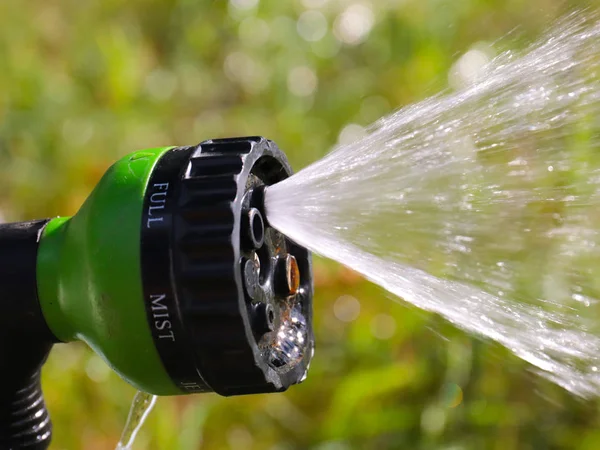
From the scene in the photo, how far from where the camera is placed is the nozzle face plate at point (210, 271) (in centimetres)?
78

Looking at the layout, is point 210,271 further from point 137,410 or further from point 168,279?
point 137,410

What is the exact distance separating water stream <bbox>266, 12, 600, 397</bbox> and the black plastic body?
11.4 inches

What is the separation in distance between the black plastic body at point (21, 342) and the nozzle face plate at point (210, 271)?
167 mm

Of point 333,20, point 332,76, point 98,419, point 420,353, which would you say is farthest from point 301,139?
point 98,419

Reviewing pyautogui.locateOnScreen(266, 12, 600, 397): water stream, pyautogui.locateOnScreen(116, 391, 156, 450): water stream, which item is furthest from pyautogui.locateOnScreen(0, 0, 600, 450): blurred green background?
pyautogui.locateOnScreen(116, 391, 156, 450): water stream

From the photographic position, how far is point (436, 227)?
1436 millimetres

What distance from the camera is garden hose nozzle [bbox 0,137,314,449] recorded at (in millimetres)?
783

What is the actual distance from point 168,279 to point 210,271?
4 centimetres

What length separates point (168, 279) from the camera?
2.57 ft

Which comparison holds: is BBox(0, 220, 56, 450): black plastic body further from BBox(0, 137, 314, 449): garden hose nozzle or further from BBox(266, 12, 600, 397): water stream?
BBox(266, 12, 600, 397): water stream

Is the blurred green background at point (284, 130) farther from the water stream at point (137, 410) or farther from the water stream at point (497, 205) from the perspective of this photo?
the water stream at point (137, 410)

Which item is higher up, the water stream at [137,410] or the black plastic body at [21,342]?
the black plastic body at [21,342]

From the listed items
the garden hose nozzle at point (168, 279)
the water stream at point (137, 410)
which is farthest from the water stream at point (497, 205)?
the water stream at point (137, 410)

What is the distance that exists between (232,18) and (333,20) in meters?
0.27
